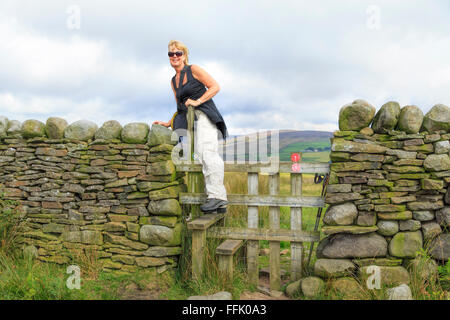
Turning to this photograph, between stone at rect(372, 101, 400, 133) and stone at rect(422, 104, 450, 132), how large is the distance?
14.4 inches

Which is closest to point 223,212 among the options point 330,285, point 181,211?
point 181,211

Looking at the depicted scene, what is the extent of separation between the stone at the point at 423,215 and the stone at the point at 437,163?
52cm

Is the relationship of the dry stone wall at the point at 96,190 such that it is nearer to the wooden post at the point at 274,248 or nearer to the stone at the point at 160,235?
the stone at the point at 160,235

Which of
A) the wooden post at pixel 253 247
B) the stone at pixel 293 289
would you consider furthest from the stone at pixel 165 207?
the stone at pixel 293 289

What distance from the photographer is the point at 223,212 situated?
467 cm

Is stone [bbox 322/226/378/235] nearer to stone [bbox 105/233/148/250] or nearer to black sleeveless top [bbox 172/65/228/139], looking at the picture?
black sleeveless top [bbox 172/65/228/139]

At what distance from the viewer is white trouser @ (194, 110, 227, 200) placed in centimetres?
449

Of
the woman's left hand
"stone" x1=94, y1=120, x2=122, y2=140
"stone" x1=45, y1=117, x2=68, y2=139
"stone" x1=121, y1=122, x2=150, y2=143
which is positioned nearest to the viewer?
the woman's left hand

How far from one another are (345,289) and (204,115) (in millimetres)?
2672

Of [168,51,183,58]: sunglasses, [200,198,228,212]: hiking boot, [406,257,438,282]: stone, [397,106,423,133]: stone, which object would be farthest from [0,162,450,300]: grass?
[168,51,183,58]: sunglasses

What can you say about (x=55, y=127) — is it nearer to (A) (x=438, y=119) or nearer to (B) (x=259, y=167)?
(B) (x=259, y=167)

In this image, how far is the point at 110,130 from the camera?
514cm

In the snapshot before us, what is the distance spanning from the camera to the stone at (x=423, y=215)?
4.30 metres
